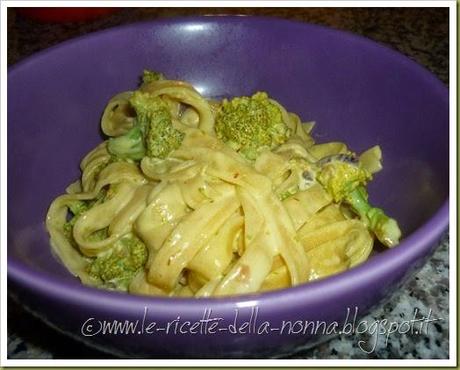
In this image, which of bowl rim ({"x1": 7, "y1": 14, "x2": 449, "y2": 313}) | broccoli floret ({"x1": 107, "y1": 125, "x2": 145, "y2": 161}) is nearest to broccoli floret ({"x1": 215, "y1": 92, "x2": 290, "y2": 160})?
broccoli floret ({"x1": 107, "y1": 125, "x2": 145, "y2": 161})

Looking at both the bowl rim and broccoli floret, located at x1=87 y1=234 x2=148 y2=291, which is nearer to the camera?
the bowl rim

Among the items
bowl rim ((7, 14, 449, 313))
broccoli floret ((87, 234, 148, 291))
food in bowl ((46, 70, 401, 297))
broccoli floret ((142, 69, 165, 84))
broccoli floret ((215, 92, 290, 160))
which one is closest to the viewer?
bowl rim ((7, 14, 449, 313))

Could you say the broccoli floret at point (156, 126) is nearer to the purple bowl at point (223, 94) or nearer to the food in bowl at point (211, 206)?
the food in bowl at point (211, 206)

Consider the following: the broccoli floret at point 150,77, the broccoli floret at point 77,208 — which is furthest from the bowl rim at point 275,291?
the broccoli floret at point 150,77

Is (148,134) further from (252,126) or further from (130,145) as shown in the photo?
(252,126)

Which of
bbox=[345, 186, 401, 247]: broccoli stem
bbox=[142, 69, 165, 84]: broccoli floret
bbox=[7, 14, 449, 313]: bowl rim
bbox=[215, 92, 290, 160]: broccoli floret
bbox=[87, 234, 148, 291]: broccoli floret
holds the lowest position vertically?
bbox=[87, 234, 148, 291]: broccoli floret

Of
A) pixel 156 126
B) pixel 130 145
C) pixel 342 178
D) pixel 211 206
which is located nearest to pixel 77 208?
pixel 130 145

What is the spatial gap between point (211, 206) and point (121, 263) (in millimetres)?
324

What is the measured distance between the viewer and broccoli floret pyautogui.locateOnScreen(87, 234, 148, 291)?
1.72m

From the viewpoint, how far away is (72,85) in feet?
6.63

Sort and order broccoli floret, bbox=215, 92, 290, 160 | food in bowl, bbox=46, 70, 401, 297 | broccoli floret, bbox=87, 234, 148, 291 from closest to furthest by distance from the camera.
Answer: food in bowl, bbox=46, 70, 401, 297, broccoli floret, bbox=87, 234, 148, 291, broccoli floret, bbox=215, 92, 290, 160

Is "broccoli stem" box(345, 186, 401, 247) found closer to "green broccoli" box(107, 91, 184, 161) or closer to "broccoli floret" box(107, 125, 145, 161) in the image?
"green broccoli" box(107, 91, 184, 161)

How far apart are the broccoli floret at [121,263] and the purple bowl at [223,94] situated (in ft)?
0.37

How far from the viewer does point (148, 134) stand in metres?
1.83
